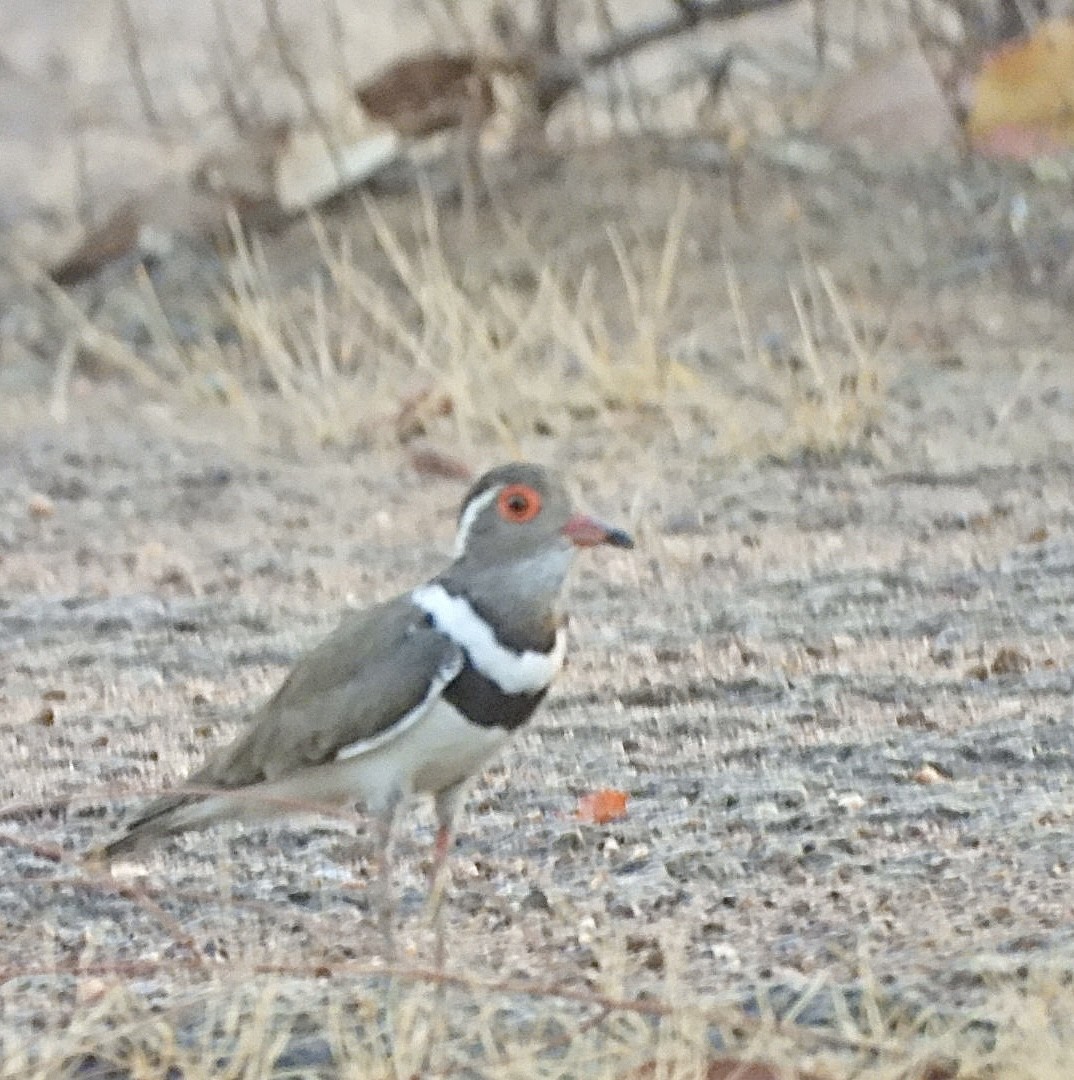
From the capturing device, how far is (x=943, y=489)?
7.06m

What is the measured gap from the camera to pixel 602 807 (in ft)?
14.9

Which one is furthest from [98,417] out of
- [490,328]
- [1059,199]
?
[1059,199]

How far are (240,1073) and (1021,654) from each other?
2.48 meters

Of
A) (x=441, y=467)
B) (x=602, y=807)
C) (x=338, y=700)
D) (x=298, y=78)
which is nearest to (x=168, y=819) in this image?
(x=338, y=700)

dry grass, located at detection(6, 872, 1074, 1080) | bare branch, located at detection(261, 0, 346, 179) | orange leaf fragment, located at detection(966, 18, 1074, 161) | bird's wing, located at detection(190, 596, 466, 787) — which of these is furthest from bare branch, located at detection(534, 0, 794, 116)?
dry grass, located at detection(6, 872, 1074, 1080)

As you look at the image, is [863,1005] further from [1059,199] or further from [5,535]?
[1059,199]

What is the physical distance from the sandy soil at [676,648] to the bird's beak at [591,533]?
23.6 inches

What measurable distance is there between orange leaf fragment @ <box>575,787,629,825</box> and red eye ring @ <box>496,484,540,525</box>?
2.73ft

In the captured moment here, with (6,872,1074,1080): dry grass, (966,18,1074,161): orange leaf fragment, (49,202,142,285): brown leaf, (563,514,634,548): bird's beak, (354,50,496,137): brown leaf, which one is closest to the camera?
(6,872,1074,1080): dry grass

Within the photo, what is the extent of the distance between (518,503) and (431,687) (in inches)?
12.7

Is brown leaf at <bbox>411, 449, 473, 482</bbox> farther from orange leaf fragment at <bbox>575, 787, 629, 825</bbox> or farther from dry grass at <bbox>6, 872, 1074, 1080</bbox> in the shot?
dry grass at <bbox>6, 872, 1074, 1080</bbox>

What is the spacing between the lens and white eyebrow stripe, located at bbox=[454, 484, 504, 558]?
3863 millimetres

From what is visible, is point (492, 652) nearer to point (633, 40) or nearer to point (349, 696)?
point (349, 696)

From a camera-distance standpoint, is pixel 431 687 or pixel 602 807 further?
pixel 602 807
